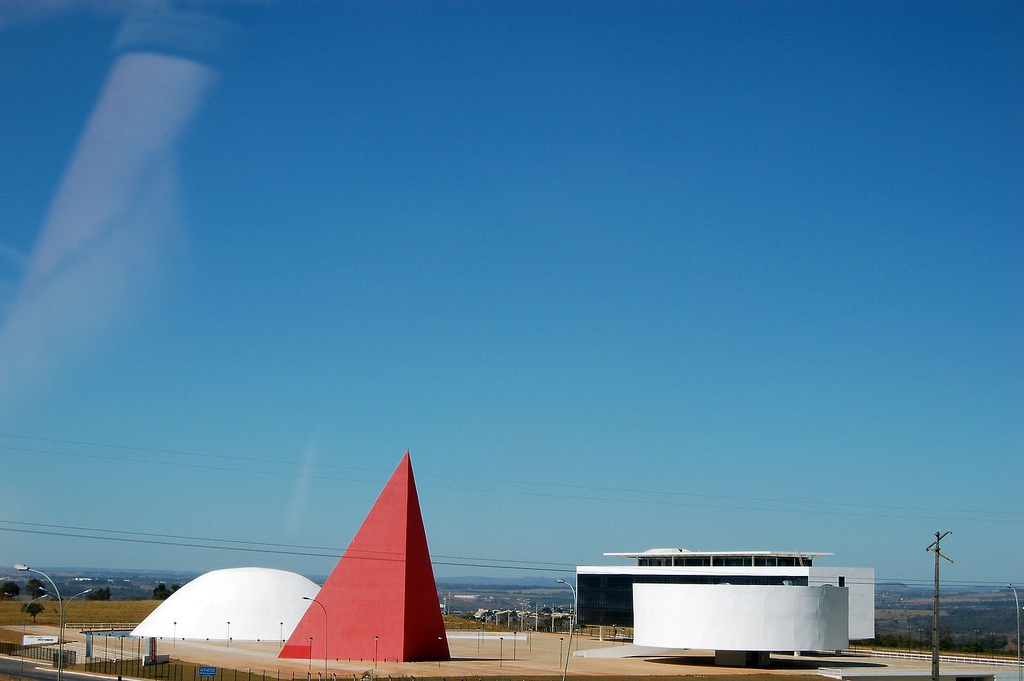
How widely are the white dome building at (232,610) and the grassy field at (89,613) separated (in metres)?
25.6

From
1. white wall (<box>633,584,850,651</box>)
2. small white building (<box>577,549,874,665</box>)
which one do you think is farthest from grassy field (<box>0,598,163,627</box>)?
white wall (<box>633,584,850,651</box>)

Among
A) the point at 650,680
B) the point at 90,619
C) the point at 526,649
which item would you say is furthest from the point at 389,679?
the point at 90,619

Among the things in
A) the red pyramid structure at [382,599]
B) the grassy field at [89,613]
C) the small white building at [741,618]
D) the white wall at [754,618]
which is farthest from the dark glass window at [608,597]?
the grassy field at [89,613]

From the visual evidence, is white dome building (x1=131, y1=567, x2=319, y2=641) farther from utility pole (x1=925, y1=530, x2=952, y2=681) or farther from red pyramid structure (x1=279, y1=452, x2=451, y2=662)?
utility pole (x1=925, y1=530, x2=952, y2=681)

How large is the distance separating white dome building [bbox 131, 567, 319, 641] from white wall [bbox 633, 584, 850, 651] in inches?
1525

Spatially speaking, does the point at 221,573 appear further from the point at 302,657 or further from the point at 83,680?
the point at 83,680

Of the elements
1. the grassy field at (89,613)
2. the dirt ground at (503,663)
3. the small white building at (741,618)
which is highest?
the small white building at (741,618)

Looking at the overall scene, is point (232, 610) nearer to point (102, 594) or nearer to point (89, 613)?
point (89, 613)

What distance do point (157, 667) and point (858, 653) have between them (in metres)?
70.0

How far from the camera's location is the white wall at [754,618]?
77.4 meters

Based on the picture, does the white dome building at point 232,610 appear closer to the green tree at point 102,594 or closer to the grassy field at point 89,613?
the grassy field at point 89,613

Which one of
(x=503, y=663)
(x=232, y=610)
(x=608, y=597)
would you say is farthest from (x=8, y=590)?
(x=503, y=663)

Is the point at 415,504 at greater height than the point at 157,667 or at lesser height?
greater

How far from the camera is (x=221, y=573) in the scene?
105 m
